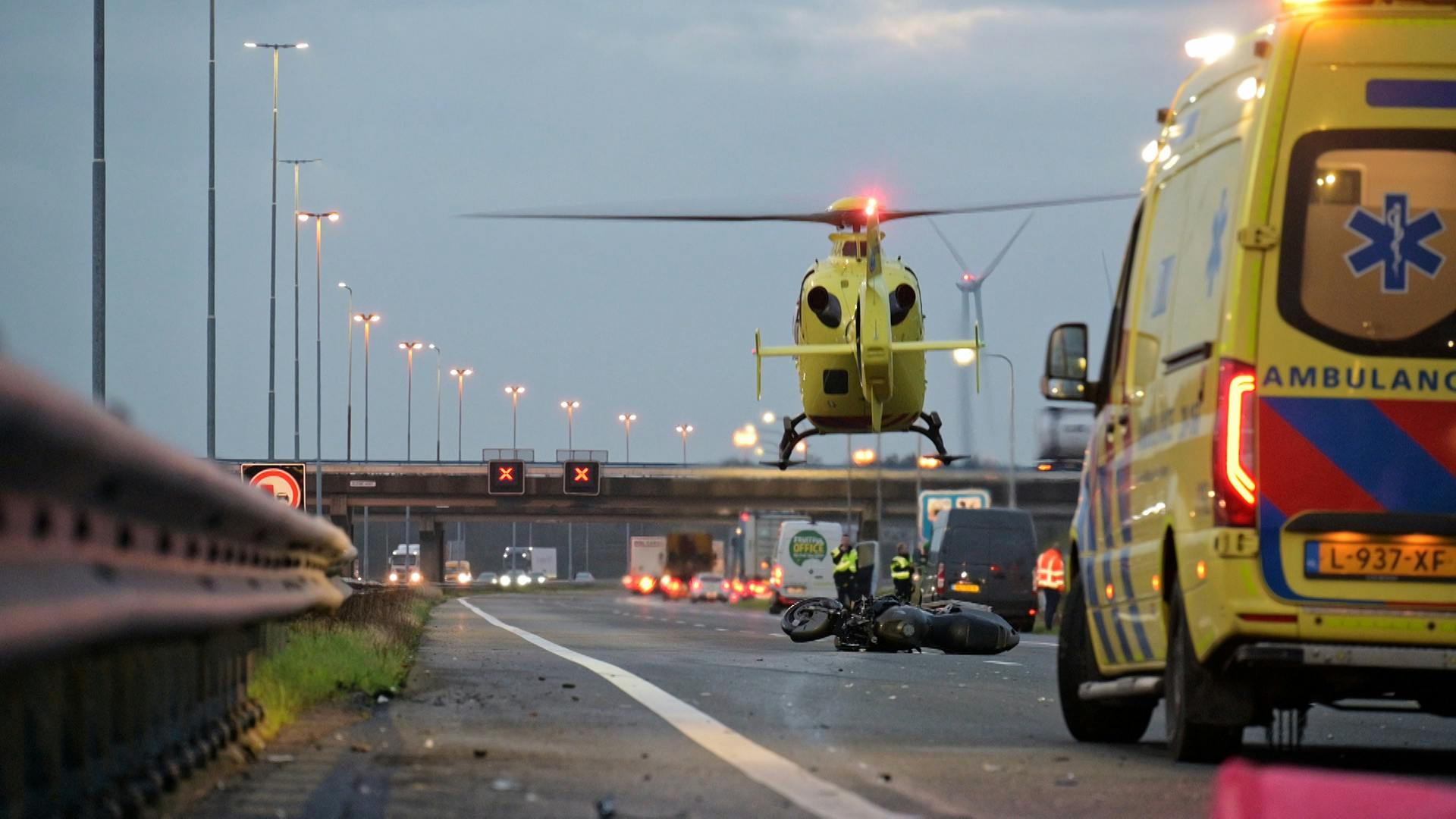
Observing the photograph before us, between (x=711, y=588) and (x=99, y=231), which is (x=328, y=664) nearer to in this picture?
(x=99, y=231)

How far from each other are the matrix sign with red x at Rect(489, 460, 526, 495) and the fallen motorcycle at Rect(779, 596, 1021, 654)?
195 ft

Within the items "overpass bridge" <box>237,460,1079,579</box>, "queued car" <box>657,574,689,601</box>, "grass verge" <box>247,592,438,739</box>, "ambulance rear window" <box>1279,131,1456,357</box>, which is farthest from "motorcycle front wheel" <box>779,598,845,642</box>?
"queued car" <box>657,574,689,601</box>

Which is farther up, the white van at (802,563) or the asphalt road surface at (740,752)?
the white van at (802,563)

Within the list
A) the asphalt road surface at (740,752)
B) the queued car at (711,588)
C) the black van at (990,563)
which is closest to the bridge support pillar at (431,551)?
the queued car at (711,588)

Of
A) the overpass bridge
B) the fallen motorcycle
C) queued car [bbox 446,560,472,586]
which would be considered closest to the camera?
the fallen motorcycle

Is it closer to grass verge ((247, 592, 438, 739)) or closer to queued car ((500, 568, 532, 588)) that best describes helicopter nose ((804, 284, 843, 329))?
grass verge ((247, 592, 438, 739))

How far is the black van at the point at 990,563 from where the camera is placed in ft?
142

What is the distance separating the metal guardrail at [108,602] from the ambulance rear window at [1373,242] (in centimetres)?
384

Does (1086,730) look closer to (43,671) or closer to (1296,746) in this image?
(1296,746)

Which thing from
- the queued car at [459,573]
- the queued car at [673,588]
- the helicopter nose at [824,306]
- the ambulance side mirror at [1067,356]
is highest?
the helicopter nose at [824,306]

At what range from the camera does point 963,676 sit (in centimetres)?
1717

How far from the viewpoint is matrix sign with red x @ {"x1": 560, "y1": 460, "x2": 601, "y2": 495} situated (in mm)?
78750

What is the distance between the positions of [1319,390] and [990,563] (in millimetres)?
35537

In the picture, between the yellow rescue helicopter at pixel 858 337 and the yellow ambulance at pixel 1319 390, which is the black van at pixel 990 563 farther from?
the yellow ambulance at pixel 1319 390
